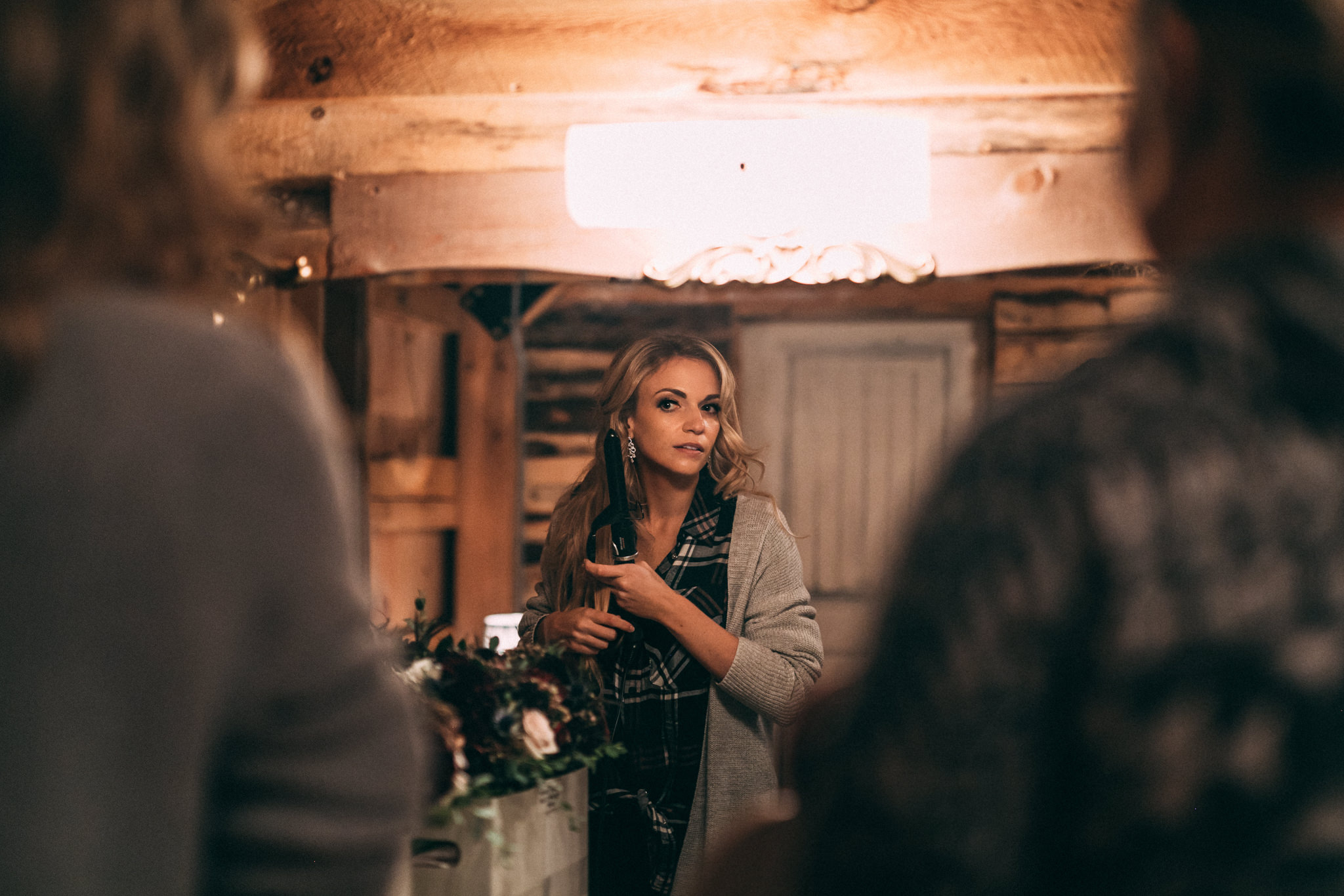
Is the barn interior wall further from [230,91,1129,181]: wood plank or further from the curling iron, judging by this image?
the curling iron

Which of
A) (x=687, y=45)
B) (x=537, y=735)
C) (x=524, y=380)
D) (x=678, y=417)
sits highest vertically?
(x=687, y=45)

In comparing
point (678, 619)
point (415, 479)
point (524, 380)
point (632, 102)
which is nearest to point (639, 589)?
point (678, 619)

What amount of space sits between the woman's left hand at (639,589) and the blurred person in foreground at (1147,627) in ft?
5.36

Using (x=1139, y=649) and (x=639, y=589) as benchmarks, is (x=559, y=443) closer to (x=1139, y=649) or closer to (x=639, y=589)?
(x=639, y=589)

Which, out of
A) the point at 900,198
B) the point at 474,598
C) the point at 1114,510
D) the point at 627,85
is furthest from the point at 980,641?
the point at 474,598

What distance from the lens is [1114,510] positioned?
1.69ft

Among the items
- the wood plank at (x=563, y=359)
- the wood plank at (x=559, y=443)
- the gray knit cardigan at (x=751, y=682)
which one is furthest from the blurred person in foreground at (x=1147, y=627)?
the wood plank at (x=563, y=359)

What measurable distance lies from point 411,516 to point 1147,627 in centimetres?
341

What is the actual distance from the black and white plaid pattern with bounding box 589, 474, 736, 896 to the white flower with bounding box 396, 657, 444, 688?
0.57 m

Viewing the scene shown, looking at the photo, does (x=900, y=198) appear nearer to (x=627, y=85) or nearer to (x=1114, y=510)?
(x=627, y=85)

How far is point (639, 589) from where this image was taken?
220 cm

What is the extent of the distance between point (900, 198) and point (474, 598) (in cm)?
241

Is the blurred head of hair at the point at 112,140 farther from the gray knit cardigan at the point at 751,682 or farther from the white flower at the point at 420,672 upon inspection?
the gray knit cardigan at the point at 751,682

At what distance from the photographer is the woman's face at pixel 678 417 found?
2395mm
